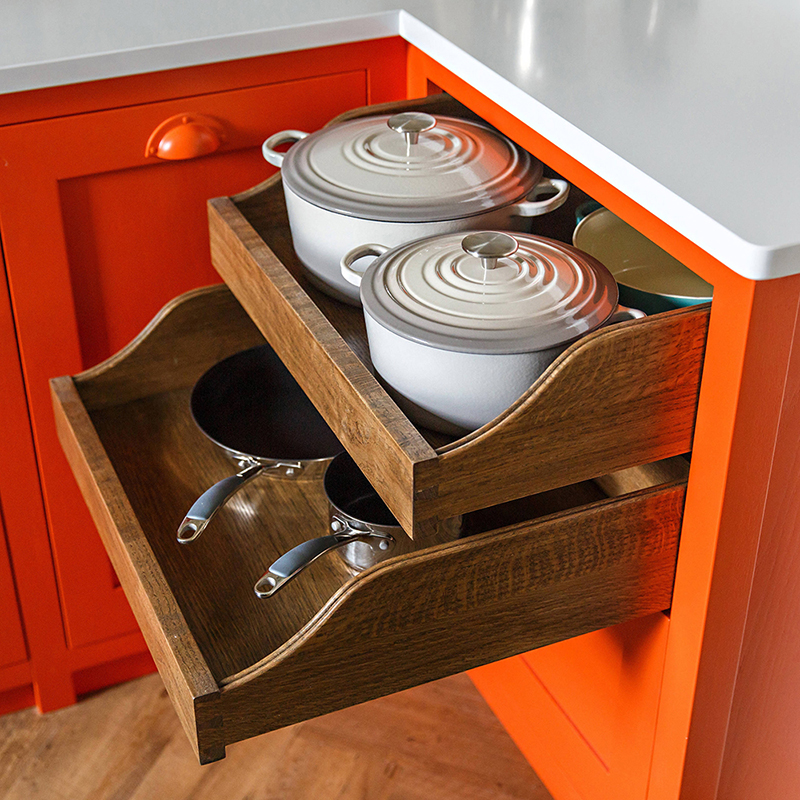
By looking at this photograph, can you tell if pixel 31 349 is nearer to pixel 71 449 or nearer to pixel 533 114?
pixel 71 449

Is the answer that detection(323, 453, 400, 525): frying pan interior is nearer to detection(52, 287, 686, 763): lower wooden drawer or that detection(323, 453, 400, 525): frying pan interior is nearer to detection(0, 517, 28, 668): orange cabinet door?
detection(52, 287, 686, 763): lower wooden drawer

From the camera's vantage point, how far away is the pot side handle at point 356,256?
98 cm

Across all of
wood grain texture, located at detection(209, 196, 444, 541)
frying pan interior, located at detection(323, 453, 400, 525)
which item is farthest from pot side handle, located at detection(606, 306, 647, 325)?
frying pan interior, located at detection(323, 453, 400, 525)

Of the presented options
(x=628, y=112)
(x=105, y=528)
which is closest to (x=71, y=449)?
(x=105, y=528)

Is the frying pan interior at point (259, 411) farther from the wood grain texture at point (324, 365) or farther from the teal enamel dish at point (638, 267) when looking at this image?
the teal enamel dish at point (638, 267)

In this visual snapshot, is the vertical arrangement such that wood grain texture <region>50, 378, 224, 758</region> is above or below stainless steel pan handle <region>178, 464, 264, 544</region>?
below

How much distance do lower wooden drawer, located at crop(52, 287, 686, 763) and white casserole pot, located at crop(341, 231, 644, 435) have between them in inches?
4.9

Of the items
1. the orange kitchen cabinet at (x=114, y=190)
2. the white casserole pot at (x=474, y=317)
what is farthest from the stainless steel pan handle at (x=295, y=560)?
the orange kitchen cabinet at (x=114, y=190)

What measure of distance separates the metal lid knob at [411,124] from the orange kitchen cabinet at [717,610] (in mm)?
70

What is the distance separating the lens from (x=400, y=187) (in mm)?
1041

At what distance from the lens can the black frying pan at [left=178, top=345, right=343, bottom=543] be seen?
48.4 inches

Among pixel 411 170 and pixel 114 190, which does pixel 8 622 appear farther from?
pixel 411 170

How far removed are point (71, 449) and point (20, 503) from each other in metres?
0.27

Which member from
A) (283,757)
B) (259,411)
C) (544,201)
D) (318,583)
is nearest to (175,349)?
(259,411)
